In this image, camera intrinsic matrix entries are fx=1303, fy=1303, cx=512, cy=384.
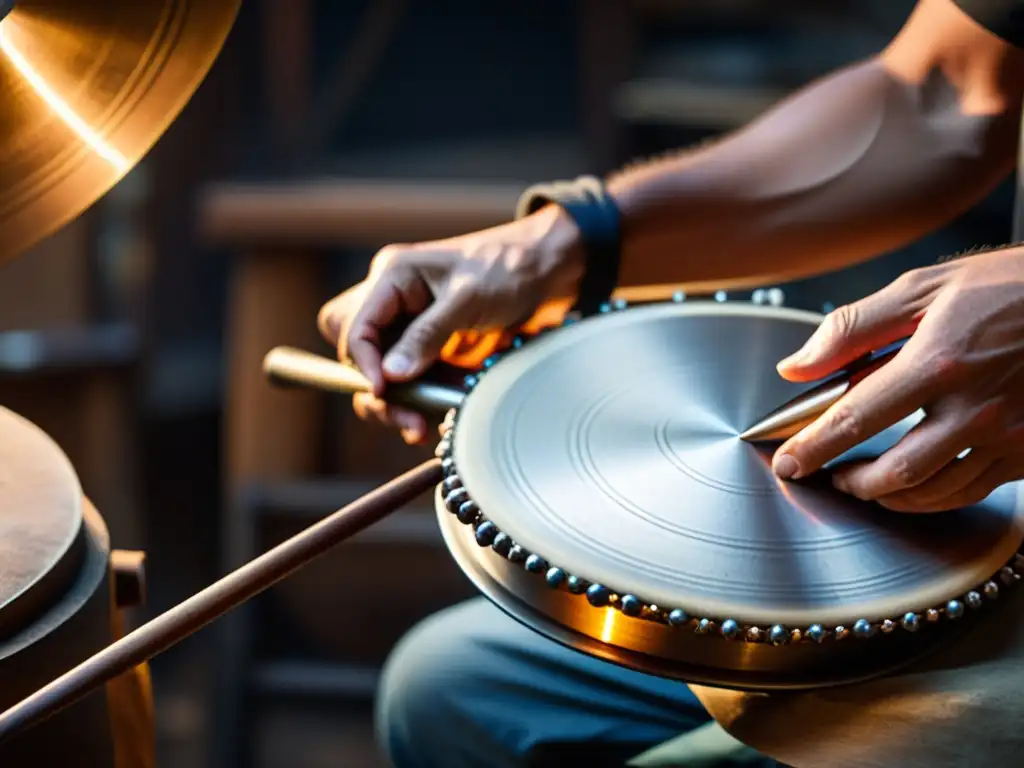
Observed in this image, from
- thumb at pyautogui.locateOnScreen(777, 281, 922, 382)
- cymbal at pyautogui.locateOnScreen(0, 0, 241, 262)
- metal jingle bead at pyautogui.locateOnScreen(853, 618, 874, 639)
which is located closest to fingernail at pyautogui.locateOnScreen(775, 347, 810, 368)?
thumb at pyautogui.locateOnScreen(777, 281, 922, 382)

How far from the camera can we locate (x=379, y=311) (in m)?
0.89

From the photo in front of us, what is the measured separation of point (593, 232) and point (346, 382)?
227 millimetres

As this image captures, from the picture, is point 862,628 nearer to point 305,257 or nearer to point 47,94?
point 47,94

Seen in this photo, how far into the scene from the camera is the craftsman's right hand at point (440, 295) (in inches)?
34.0

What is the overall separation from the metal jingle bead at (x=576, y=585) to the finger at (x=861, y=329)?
0.18m

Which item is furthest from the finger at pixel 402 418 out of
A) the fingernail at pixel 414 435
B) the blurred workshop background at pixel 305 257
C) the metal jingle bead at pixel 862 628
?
the blurred workshop background at pixel 305 257

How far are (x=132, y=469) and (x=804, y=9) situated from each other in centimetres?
163

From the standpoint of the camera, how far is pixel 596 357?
82 cm

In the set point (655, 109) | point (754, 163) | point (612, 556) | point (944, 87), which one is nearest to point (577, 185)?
point (754, 163)

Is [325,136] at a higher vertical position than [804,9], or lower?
lower

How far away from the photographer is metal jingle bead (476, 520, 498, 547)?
67 cm

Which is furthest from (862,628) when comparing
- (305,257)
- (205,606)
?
(305,257)

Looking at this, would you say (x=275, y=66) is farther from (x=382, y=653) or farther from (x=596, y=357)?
(x=596, y=357)

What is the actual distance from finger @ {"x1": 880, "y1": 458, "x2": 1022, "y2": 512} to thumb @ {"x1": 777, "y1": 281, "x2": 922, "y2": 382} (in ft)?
0.27
